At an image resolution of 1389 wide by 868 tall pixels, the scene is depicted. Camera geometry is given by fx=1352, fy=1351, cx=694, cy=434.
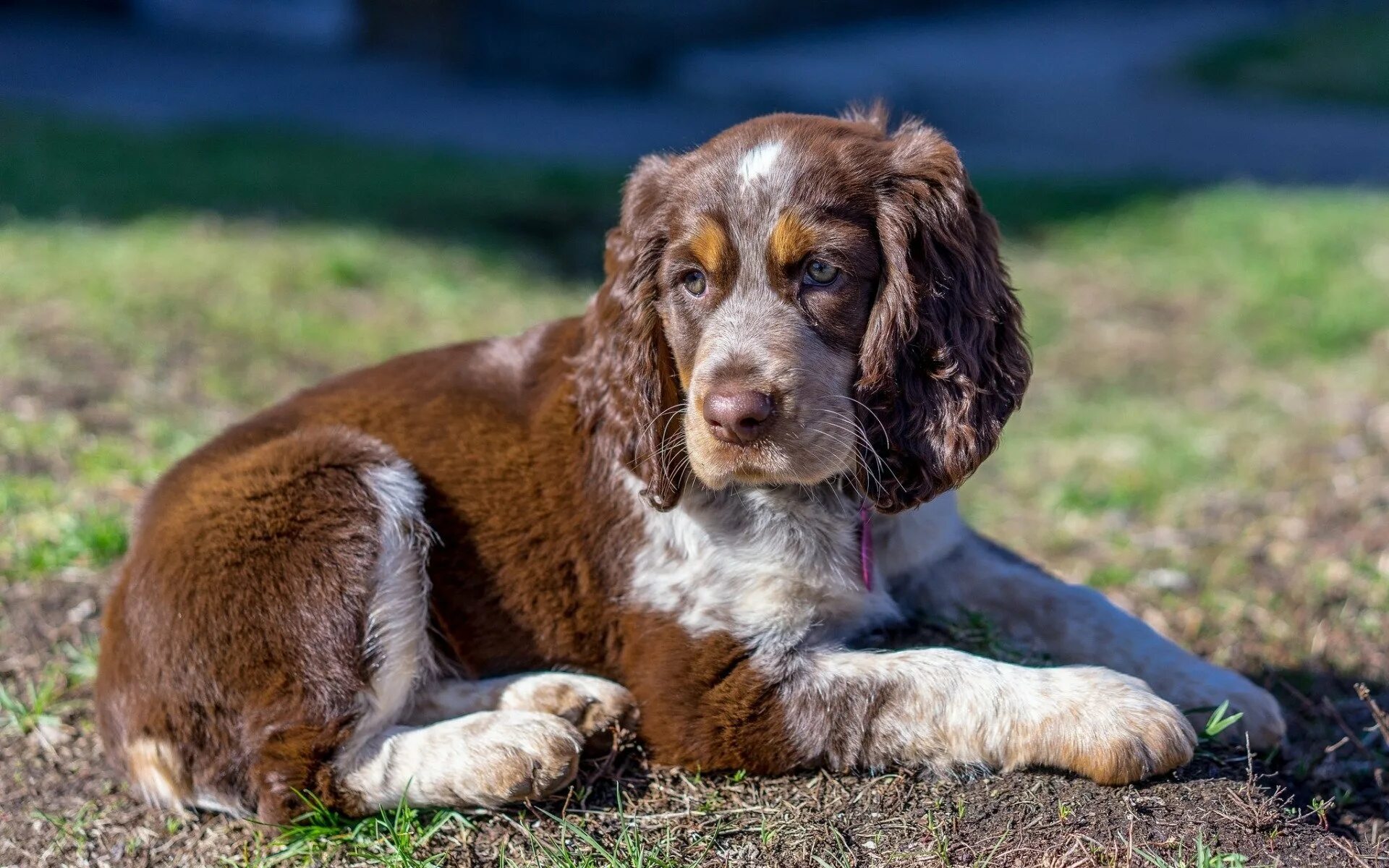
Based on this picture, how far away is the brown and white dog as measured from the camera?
3.41 metres

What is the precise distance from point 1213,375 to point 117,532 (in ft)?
21.7

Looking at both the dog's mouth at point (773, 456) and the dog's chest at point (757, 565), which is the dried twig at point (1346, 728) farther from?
the dog's mouth at point (773, 456)

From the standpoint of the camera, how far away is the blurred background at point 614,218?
543cm

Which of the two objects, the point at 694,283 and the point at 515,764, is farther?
the point at 694,283

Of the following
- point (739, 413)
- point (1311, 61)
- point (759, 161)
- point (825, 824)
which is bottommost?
point (825, 824)

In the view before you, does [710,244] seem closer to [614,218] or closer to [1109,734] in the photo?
[1109,734]

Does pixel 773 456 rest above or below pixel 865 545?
above

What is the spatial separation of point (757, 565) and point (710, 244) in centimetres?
86

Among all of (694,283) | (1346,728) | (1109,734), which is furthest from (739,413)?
(1346,728)

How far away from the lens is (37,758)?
4.07m

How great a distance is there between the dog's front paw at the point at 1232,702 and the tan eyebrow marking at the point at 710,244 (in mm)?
1801

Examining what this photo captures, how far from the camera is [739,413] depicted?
3201mm

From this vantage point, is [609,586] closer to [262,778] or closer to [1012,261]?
[262,778]

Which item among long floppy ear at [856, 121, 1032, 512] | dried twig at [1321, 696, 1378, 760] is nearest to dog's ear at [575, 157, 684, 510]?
long floppy ear at [856, 121, 1032, 512]
